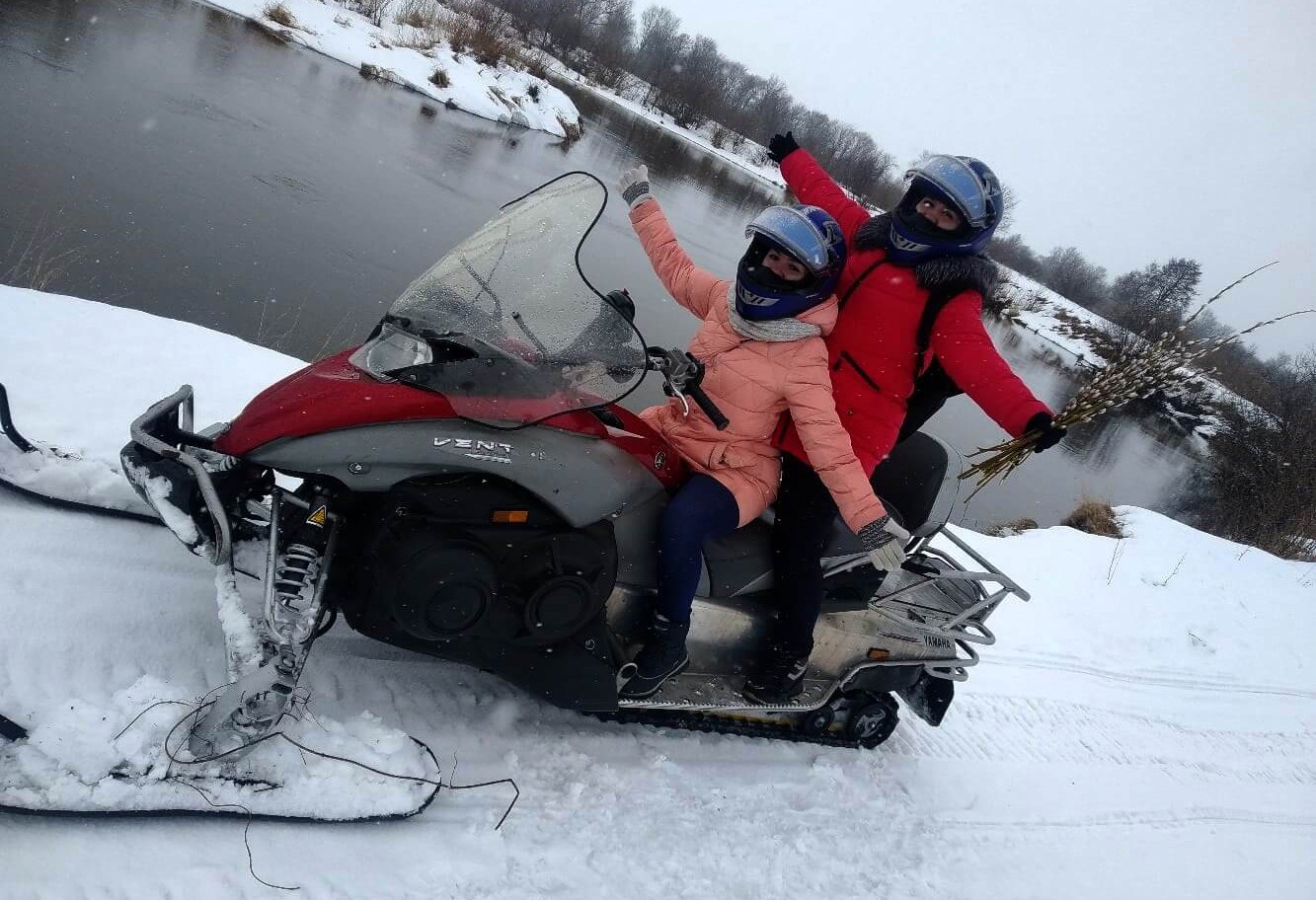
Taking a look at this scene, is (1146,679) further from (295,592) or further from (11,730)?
(11,730)

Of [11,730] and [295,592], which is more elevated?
[295,592]

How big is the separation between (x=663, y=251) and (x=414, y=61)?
66.6ft

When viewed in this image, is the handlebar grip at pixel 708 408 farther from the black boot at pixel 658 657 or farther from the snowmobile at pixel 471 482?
the black boot at pixel 658 657

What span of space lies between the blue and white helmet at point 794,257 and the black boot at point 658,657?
108 cm

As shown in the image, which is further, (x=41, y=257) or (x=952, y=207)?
(x=41, y=257)

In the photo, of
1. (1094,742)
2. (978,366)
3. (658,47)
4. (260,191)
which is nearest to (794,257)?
(978,366)

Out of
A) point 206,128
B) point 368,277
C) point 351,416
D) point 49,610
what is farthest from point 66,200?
point 351,416

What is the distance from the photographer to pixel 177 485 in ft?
6.82

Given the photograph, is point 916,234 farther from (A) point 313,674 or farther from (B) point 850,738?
(A) point 313,674

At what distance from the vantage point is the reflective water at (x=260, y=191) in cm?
673

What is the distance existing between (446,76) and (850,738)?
824 inches

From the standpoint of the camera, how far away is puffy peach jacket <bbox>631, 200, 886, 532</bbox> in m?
2.60

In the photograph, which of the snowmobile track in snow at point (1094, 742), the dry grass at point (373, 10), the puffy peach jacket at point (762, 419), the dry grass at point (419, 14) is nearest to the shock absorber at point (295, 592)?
the puffy peach jacket at point (762, 419)

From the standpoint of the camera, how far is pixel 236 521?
7.63 feet
